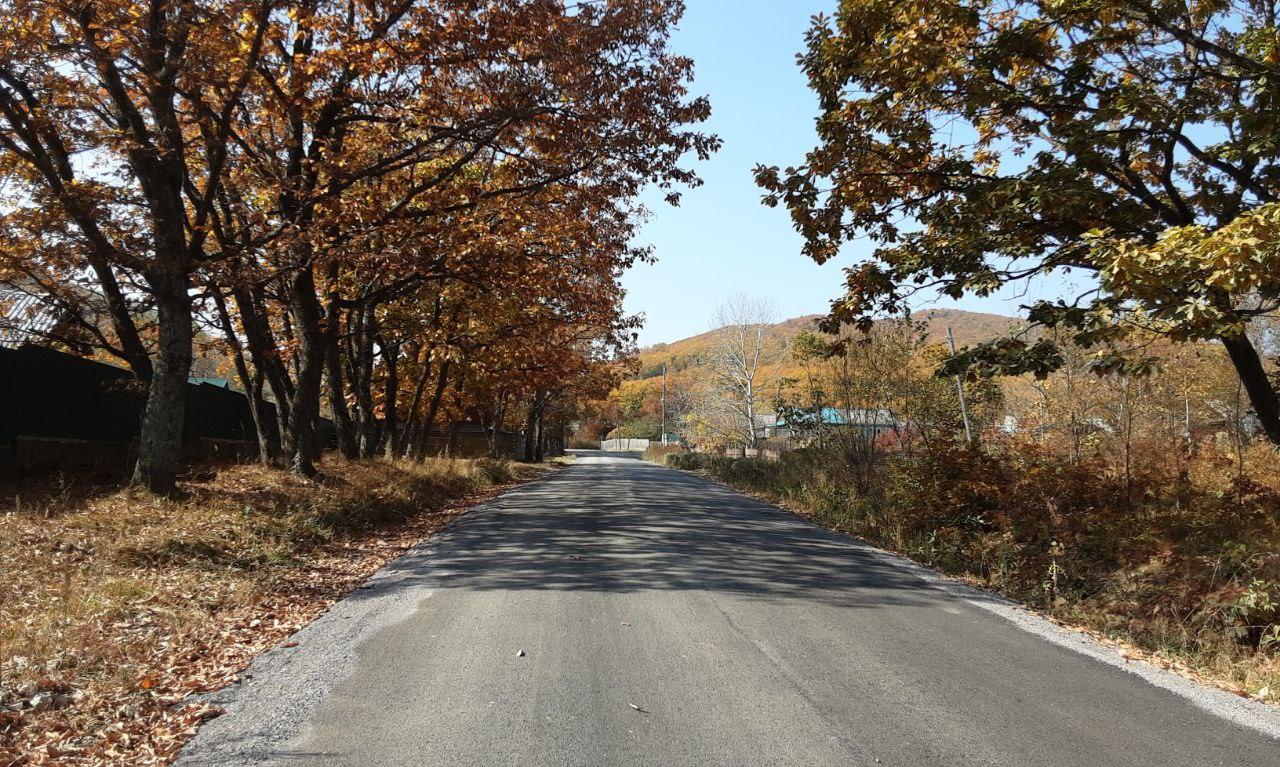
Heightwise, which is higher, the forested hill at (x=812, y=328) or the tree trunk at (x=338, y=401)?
the forested hill at (x=812, y=328)

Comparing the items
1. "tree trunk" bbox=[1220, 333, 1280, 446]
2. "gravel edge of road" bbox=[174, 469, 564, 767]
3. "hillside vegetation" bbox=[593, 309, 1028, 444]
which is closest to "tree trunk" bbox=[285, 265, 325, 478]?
"gravel edge of road" bbox=[174, 469, 564, 767]

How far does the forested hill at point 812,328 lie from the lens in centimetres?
Answer: 1487

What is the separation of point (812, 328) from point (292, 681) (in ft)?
45.4

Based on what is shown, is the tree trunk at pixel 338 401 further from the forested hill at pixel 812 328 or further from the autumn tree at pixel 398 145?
the forested hill at pixel 812 328

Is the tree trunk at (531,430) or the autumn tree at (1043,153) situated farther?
the tree trunk at (531,430)

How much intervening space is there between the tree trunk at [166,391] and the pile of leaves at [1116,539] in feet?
32.5

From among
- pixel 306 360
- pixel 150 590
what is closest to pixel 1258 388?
pixel 150 590

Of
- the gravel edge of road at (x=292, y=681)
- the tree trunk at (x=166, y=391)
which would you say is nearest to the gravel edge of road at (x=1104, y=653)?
the gravel edge of road at (x=292, y=681)

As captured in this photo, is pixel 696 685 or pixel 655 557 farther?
pixel 655 557

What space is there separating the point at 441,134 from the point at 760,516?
880 cm

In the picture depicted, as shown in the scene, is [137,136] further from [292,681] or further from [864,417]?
[864,417]

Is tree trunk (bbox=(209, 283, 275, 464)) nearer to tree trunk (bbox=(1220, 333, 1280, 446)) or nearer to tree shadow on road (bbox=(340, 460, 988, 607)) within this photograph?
tree shadow on road (bbox=(340, 460, 988, 607))

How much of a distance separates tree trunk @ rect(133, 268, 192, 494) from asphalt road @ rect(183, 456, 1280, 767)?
4058 millimetres

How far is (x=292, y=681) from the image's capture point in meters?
4.98
